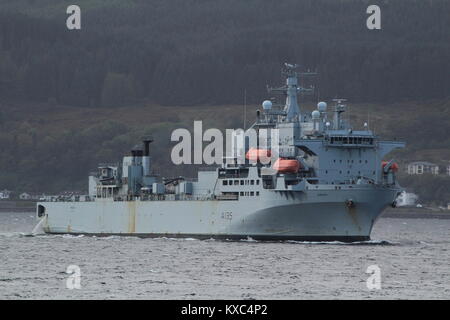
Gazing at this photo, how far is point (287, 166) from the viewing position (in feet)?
257

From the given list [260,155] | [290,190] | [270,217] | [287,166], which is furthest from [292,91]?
[290,190]

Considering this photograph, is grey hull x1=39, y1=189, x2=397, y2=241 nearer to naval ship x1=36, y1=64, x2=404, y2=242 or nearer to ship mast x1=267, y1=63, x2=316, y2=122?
naval ship x1=36, y1=64, x2=404, y2=242

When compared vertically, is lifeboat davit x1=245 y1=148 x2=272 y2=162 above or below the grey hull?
above

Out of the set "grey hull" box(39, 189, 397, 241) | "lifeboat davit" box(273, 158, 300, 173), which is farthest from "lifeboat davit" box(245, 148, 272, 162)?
"grey hull" box(39, 189, 397, 241)

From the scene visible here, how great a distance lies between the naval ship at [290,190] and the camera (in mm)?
76938

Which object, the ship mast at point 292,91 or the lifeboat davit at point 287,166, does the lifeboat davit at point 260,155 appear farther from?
the ship mast at point 292,91

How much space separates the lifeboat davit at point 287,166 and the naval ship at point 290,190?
2.7 inches

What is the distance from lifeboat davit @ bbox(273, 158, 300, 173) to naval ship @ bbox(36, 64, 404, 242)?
7 cm

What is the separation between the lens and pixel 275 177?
78.9 meters

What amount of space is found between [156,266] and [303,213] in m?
15.9

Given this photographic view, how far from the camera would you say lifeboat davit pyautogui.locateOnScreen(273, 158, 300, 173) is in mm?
78312

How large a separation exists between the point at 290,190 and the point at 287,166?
2268 mm
